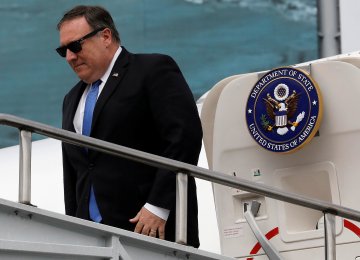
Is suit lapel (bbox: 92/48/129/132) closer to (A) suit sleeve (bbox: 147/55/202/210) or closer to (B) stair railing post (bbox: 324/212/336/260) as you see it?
(A) suit sleeve (bbox: 147/55/202/210)

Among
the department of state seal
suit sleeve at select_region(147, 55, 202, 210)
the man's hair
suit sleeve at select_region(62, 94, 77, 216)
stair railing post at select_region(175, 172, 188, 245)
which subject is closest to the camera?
stair railing post at select_region(175, 172, 188, 245)

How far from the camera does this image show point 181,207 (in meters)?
6.41

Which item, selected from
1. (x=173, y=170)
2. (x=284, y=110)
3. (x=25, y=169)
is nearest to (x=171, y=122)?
(x=173, y=170)

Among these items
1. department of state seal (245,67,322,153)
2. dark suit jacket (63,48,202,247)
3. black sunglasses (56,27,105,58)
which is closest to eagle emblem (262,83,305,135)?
department of state seal (245,67,322,153)

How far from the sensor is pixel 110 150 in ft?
20.7

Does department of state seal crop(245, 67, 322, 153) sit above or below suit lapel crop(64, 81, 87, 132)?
above

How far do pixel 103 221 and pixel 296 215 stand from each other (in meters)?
1.61

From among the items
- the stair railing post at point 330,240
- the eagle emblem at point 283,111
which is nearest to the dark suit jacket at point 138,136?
the stair railing post at point 330,240

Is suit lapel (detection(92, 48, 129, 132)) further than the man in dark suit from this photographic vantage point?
Yes

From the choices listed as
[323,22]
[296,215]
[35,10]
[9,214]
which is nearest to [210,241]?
[296,215]

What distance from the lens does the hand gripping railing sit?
20.1 ft

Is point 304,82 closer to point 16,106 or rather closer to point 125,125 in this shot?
point 125,125

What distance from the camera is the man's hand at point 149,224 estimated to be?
6484mm

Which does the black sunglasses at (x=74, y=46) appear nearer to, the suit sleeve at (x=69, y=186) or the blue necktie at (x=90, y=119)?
the blue necktie at (x=90, y=119)
